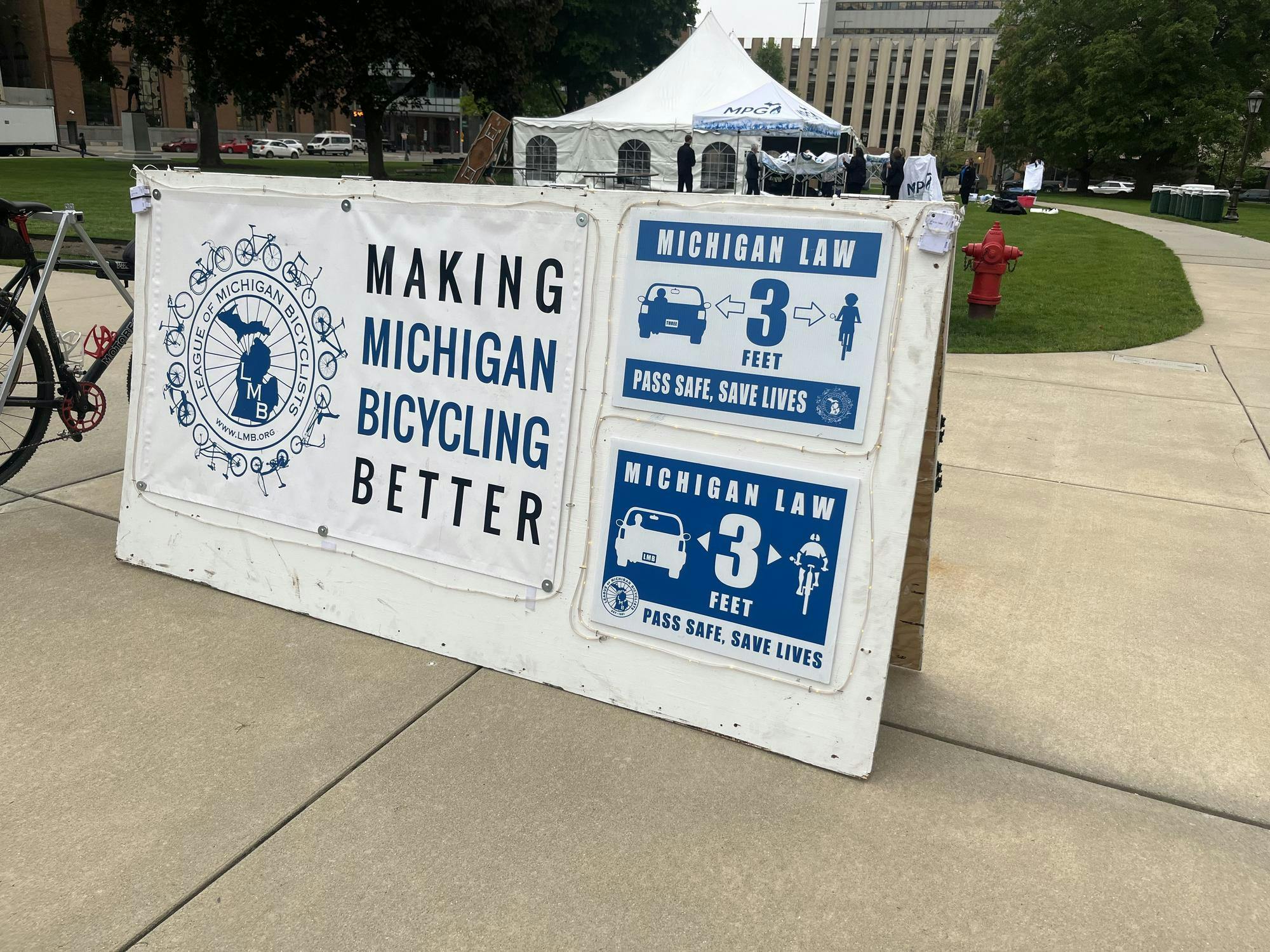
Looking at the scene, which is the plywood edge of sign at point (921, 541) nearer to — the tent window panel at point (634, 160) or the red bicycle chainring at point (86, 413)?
the red bicycle chainring at point (86, 413)

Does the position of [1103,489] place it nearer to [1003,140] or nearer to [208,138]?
[208,138]

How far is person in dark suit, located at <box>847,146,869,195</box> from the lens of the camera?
78.6 ft

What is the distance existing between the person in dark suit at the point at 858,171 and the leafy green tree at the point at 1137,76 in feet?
120

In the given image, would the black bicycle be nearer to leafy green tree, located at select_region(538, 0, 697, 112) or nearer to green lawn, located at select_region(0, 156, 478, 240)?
green lawn, located at select_region(0, 156, 478, 240)

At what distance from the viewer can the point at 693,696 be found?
2.96 m

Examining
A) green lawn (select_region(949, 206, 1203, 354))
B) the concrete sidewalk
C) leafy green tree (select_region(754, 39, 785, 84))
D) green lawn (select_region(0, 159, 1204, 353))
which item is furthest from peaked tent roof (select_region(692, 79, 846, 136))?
leafy green tree (select_region(754, 39, 785, 84))

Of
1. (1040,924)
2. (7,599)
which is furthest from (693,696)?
(7,599)

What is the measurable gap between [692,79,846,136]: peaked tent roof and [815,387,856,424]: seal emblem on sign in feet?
75.2

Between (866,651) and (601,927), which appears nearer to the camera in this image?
(601,927)

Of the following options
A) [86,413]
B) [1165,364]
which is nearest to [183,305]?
[86,413]

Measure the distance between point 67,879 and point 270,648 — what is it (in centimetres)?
118

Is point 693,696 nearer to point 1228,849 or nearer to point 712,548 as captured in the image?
point 712,548

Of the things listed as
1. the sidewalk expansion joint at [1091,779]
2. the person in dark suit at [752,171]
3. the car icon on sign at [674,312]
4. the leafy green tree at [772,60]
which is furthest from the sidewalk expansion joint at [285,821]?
the leafy green tree at [772,60]

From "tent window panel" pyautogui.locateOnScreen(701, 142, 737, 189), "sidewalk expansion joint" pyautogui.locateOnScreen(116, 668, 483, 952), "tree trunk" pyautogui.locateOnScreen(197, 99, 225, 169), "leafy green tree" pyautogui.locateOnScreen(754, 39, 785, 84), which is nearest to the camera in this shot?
"sidewalk expansion joint" pyautogui.locateOnScreen(116, 668, 483, 952)
